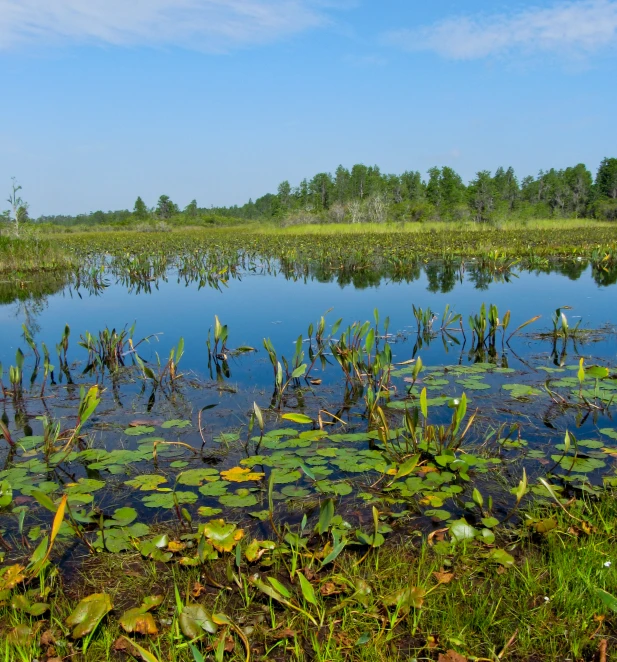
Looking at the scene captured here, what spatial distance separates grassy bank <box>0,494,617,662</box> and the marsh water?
1.31ft

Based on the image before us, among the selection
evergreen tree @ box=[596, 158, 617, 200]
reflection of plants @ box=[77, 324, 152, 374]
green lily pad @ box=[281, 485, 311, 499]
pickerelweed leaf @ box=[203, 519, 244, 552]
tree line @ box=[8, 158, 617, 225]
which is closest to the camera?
pickerelweed leaf @ box=[203, 519, 244, 552]

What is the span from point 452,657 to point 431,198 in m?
58.5

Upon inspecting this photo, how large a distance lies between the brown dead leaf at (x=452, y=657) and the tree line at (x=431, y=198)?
3359 cm

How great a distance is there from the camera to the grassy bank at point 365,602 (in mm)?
1771

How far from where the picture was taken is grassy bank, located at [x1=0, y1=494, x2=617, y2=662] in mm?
1771

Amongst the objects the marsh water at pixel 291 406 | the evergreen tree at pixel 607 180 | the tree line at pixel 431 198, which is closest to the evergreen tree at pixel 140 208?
the tree line at pixel 431 198

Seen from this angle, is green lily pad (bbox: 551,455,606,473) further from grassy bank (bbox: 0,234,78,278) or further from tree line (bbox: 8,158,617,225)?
tree line (bbox: 8,158,617,225)

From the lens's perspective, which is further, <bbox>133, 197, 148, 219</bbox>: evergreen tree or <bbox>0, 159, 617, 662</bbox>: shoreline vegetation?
<bbox>133, 197, 148, 219</bbox>: evergreen tree

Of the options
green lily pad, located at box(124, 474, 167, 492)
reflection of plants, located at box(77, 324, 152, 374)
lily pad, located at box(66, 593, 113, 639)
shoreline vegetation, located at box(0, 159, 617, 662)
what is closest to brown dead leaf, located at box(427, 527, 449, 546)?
shoreline vegetation, located at box(0, 159, 617, 662)

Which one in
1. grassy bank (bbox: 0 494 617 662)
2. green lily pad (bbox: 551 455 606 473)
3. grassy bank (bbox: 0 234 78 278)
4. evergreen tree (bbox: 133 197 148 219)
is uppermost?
evergreen tree (bbox: 133 197 148 219)

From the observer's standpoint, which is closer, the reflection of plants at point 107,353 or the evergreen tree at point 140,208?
the reflection of plants at point 107,353

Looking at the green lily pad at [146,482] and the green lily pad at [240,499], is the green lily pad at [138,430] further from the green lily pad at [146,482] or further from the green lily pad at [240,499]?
the green lily pad at [240,499]

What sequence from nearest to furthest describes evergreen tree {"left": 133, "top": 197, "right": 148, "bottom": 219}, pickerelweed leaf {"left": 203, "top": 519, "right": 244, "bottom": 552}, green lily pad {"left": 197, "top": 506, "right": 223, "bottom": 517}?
pickerelweed leaf {"left": 203, "top": 519, "right": 244, "bottom": 552}
green lily pad {"left": 197, "top": 506, "right": 223, "bottom": 517}
evergreen tree {"left": 133, "top": 197, "right": 148, "bottom": 219}

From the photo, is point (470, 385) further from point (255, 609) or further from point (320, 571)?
point (255, 609)
